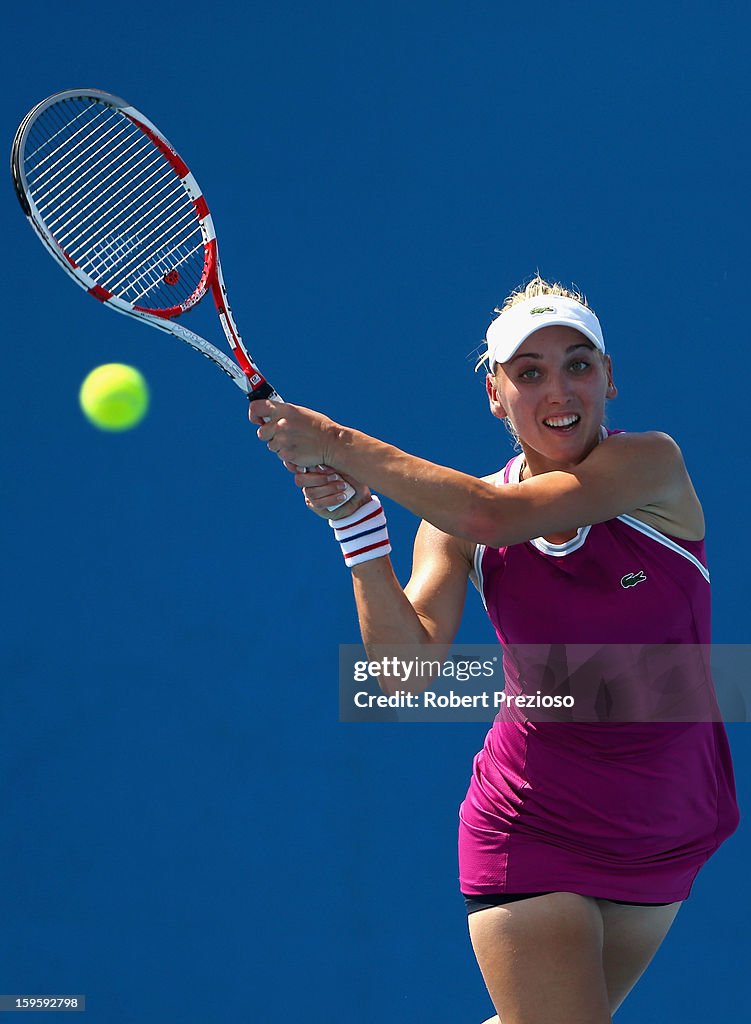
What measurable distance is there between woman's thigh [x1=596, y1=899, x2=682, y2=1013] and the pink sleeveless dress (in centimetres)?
5

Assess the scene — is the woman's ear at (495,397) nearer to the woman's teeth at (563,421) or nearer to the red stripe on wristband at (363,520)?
the woman's teeth at (563,421)

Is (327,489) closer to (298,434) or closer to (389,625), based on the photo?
(298,434)

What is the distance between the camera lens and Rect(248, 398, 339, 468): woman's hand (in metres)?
2.05

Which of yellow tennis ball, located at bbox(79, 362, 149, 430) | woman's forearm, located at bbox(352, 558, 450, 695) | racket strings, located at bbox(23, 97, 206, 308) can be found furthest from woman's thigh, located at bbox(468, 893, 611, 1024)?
yellow tennis ball, located at bbox(79, 362, 149, 430)

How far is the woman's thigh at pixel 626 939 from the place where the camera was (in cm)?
218

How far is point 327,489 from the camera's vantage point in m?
2.14

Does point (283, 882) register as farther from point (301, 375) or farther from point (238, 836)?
point (301, 375)

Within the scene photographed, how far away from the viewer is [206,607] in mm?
3420

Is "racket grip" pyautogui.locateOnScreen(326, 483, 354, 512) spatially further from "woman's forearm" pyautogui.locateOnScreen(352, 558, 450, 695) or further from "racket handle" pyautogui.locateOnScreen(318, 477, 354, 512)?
"woman's forearm" pyautogui.locateOnScreen(352, 558, 450, 695)

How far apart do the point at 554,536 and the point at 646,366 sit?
51.3 inches

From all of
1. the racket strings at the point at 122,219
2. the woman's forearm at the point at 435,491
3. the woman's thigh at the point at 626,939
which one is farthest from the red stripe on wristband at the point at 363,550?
the woman's thigh at the point at 626,939

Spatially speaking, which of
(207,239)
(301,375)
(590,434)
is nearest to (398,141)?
(301,375)

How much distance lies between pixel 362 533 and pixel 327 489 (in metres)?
0.10

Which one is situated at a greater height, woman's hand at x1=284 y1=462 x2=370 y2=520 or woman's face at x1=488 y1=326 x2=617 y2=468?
woman's face at x1=488 y1=326 x2=617 y2=468
